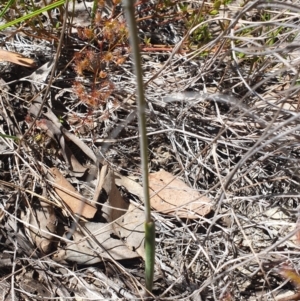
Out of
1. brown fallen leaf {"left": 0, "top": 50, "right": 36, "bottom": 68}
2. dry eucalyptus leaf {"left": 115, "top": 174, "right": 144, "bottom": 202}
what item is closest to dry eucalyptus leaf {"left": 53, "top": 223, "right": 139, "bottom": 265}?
dry eucalyptus leaf {"left": 115, "top": 174, "right": 144, "bottom": 202}

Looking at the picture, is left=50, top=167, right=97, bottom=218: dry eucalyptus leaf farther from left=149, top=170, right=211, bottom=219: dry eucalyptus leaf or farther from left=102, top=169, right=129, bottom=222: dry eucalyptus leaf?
left=149, top=170, right=211, bottom=219: dry eucalyptus leaf

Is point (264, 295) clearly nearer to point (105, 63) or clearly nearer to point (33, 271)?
point (33, 271)

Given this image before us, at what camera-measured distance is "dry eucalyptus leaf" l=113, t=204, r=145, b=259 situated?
1615 millimetres

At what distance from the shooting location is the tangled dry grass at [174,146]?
61.5 inches

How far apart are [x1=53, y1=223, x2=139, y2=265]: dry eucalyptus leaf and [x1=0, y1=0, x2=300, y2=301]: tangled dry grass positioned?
0.03m

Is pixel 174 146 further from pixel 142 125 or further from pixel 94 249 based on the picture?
pixel 142 125

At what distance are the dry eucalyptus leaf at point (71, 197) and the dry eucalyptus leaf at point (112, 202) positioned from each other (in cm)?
4

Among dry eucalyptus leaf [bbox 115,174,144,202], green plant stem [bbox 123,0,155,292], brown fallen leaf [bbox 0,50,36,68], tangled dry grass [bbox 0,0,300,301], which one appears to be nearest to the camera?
green plant stem [bbox 123,0,155,292]

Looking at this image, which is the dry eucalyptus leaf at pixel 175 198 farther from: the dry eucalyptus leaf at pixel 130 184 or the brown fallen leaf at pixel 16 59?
the brown fallen leaf at pixel 16 59

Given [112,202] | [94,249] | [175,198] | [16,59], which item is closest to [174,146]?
[175,198]

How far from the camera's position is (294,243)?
1.59m

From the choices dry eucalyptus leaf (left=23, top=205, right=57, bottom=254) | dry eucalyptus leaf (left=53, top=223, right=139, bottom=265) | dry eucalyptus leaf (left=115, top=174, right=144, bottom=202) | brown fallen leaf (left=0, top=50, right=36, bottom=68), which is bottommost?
dry eucalyptus leaf (left=53, top=223, right=139, bottom=265)

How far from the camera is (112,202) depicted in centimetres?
167

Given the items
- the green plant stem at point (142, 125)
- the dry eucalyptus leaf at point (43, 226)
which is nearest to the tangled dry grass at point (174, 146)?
the dry eucalyptus leaf at point (43, 226)
